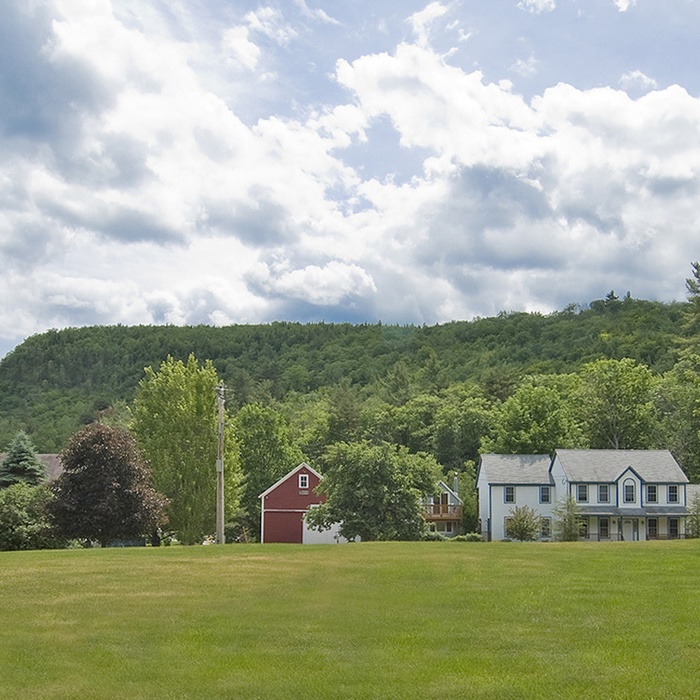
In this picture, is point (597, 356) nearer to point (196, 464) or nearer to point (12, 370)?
point (196, 464)

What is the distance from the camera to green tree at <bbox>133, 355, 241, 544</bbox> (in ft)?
144

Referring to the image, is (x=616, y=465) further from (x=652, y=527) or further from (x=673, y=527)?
(x=673, y=527)

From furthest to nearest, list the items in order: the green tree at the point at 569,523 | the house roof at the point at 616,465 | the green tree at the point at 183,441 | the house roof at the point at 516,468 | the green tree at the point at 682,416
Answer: the green tree at the point at 682,416
the house roof at the point at 516,468
the house roof at the point at 616,465
the green tree at the point at 569,523
the green tree at the point at 183,441

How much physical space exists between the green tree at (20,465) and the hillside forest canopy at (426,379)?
14.4 meters

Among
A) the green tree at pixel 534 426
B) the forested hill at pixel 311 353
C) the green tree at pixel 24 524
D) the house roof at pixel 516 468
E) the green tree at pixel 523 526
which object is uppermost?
the forested hill at pixel 311 353

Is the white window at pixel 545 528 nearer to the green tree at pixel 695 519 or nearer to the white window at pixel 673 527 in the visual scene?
the white window at pixel 673 527

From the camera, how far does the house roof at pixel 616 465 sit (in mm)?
55938

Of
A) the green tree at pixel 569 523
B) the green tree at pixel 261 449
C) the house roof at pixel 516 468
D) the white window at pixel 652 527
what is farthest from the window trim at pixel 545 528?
the green tree at pixel 261 449

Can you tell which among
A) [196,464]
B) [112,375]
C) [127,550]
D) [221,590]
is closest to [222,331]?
[112,375]

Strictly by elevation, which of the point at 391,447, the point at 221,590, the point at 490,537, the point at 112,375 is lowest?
the point at 490,537

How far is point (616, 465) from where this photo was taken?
56812mm

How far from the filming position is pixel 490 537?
59.7 meters

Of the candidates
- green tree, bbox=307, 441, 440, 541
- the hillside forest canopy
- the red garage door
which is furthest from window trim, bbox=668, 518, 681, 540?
the red garage door

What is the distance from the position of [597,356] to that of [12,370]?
88.2 metres
